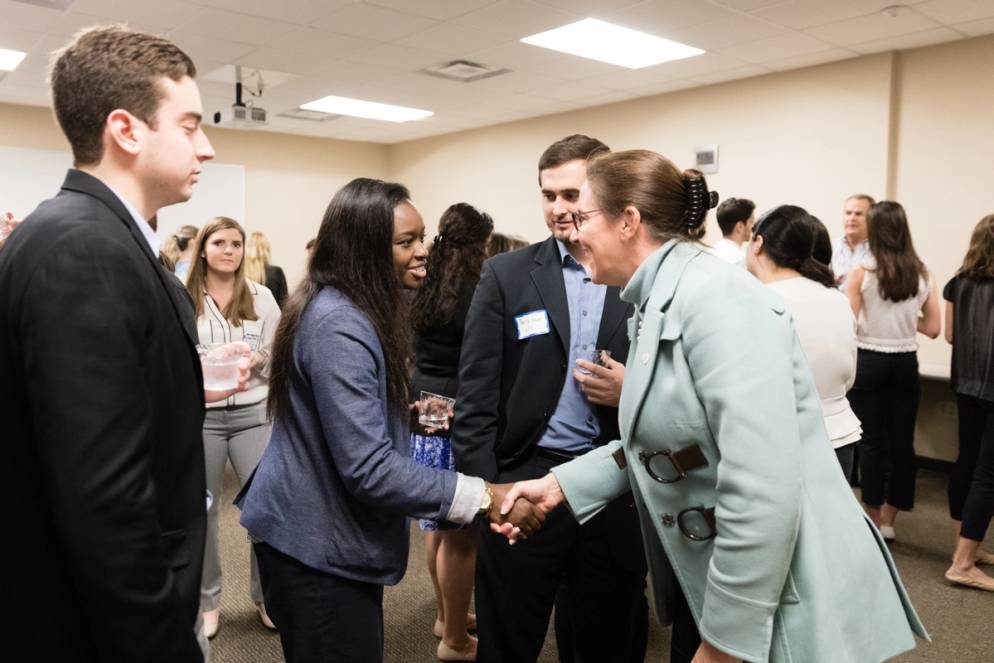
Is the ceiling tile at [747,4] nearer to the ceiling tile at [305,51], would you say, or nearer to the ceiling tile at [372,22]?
the ceiling tile at [372,22]

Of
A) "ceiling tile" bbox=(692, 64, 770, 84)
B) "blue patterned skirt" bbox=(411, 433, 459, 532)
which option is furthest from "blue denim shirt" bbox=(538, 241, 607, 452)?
"ceiling tile" bbox=(692, 64, 770, 84)

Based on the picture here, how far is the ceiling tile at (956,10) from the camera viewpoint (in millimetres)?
4344

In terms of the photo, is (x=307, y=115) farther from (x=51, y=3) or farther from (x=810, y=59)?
(x=810, y=59)

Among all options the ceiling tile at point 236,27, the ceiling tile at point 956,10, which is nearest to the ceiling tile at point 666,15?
the ceiling tile at point 956,10

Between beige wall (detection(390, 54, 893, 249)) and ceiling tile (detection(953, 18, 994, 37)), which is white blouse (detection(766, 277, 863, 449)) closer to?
ceiling tile (detection(953, 18, 994, 37))

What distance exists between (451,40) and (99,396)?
189 inches

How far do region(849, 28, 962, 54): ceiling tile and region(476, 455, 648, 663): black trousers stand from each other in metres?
4.60

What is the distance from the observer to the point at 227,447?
114 inches

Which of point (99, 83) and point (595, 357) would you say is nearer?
point (99, 83)

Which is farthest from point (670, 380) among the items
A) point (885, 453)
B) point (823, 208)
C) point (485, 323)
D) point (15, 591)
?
point (823, 208)

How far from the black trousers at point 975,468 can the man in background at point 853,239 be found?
4.70ft

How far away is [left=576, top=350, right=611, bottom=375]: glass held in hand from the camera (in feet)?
6.03

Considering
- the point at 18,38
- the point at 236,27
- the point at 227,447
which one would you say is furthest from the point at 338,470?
the point at 18,38

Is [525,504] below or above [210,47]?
below
